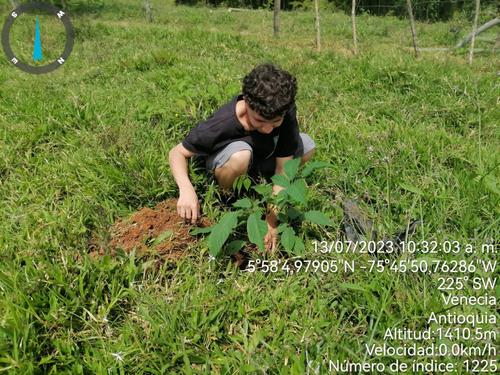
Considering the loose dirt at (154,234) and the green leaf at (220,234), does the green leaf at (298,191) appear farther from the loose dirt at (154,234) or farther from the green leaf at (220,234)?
the loose dirt at (154,234)

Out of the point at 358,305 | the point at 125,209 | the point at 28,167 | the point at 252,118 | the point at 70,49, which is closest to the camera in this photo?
the point at 358,305

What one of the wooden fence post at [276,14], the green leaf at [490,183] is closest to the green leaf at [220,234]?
the green leaf at [490,183]

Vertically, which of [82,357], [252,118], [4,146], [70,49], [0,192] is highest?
[70,49]

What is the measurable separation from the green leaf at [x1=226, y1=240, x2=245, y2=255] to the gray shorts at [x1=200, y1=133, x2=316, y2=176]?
0.46m

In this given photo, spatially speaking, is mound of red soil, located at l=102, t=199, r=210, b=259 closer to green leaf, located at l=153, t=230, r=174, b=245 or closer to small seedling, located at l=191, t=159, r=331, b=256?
green leaf, located at l=153, t=230, r=174, b=245

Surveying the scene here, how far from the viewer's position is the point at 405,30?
11180mm

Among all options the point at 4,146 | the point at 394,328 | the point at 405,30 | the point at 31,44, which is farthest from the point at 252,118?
the point at 405,30

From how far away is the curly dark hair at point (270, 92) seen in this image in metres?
1.84

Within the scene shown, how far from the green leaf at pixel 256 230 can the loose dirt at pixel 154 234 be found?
0.49m

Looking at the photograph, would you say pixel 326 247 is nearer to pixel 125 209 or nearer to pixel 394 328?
pixel 394 328

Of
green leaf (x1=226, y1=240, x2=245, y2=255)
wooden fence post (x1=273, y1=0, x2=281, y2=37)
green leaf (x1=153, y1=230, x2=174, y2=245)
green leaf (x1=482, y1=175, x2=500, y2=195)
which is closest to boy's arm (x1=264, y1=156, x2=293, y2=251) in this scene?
green leaf (x1=226, y1=240, x2=245, y2=255)

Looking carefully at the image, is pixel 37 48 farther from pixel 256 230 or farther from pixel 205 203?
pixel 256 230

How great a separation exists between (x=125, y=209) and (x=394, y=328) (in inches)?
65.6

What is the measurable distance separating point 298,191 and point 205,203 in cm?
75
